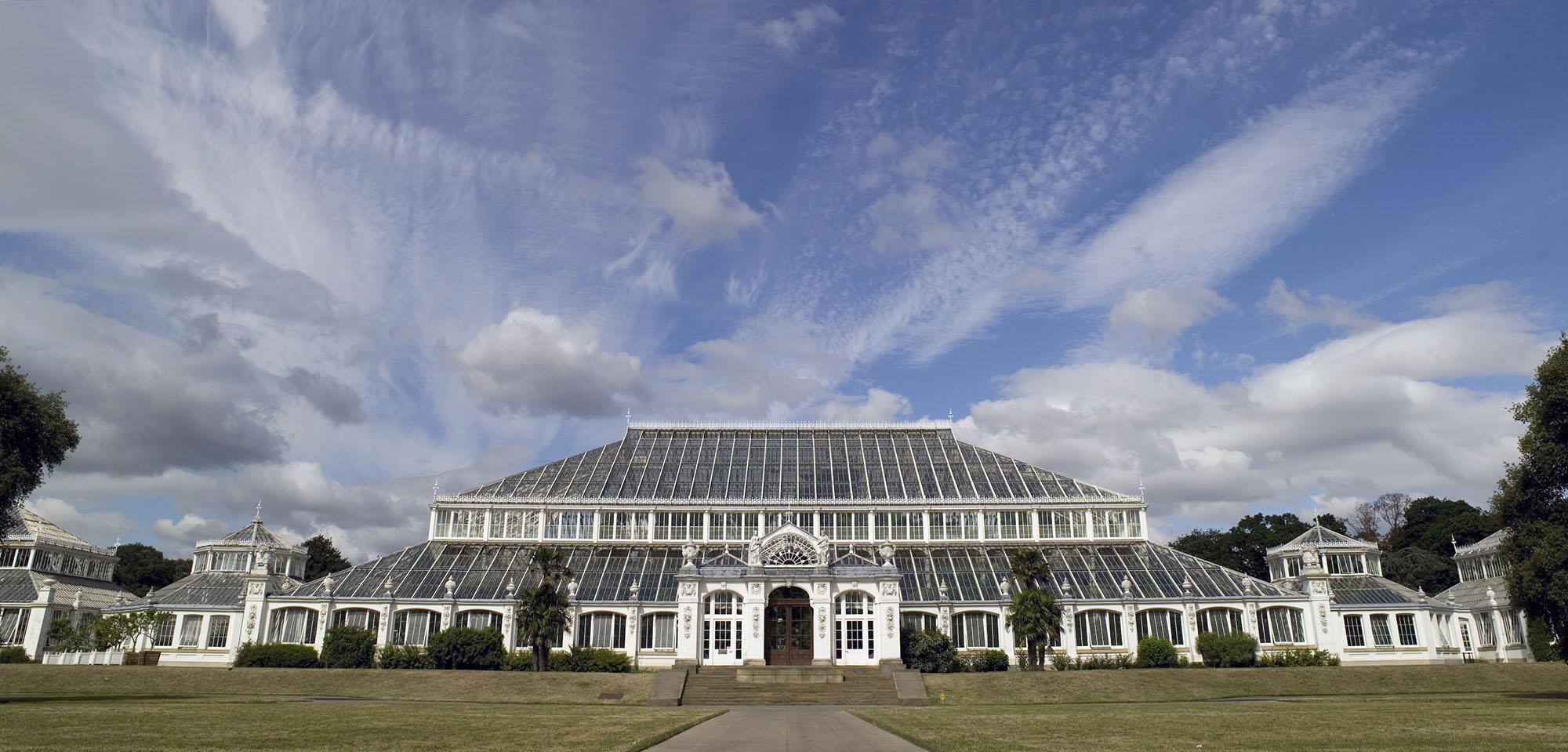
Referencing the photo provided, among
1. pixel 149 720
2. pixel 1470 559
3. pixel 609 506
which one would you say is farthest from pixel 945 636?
pixel 1470 559

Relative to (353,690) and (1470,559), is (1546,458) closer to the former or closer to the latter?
(1470,559)

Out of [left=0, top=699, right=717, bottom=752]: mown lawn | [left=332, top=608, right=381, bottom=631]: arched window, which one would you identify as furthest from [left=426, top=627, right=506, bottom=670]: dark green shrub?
[left=0, top=699, right=717, bottom=752]: mown lawn

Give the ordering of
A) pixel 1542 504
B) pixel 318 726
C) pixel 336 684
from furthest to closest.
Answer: pixel 336 684
pixel 1542 504
pixel 318 726

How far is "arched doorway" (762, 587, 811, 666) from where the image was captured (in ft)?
176

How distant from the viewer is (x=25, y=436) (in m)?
35.8

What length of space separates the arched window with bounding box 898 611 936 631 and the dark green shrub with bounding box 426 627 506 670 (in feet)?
78.4

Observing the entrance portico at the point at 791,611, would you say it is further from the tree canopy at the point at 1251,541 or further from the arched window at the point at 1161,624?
the tree canopy at the point at 1251,541

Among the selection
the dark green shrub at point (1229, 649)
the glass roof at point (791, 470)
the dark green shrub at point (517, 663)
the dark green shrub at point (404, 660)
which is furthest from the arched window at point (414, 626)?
the dark green shrub at point (1229, 649)

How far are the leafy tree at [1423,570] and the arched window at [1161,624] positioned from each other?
44.2m

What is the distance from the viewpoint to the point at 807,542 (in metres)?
55.2

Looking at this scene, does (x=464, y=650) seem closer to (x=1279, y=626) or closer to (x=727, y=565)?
(x=727, y=565)

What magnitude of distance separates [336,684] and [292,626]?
15.6 meters

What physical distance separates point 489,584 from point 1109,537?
140 feet

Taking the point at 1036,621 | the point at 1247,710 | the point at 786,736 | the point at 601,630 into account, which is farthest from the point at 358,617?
the point at 1247,710
